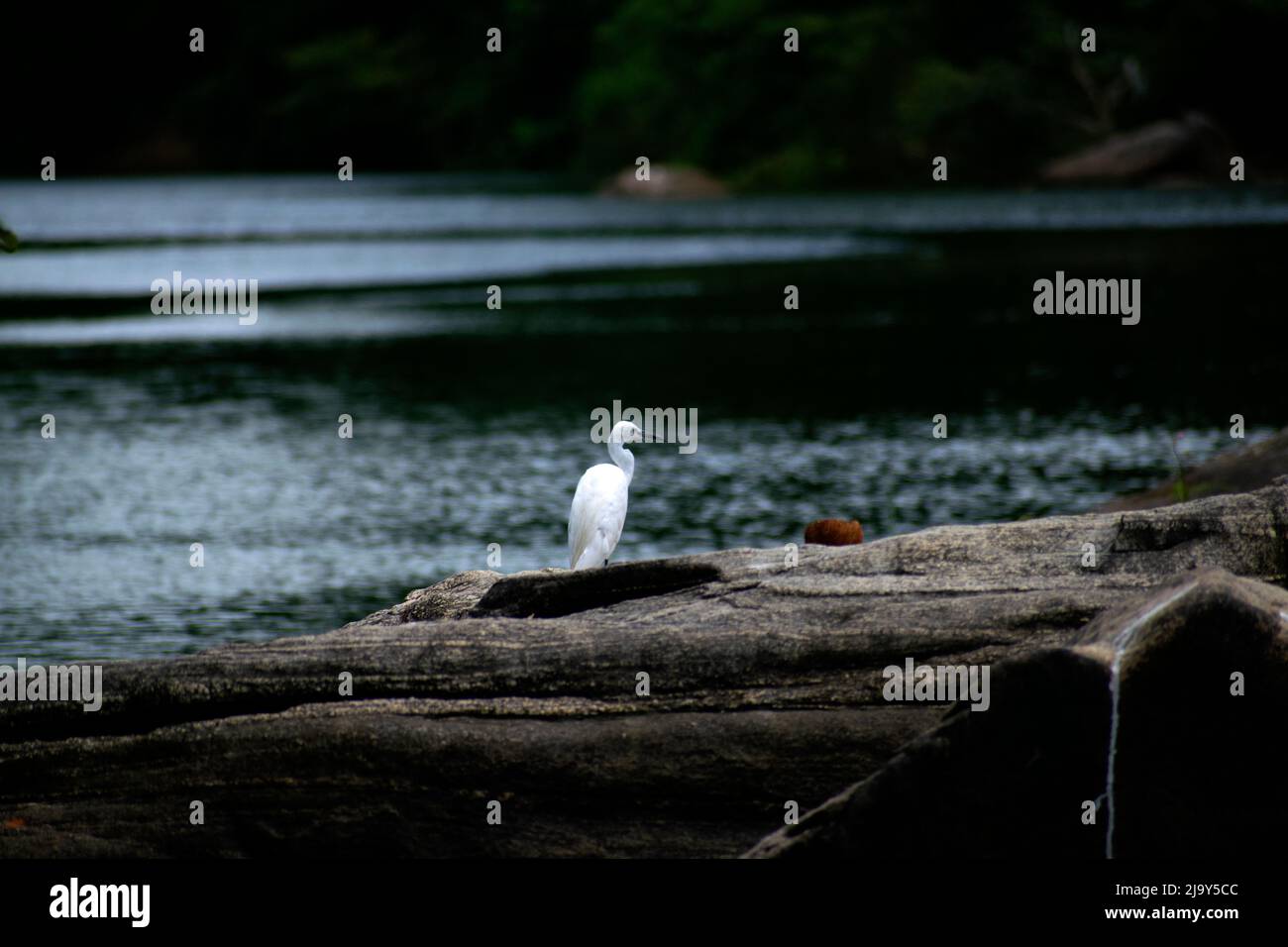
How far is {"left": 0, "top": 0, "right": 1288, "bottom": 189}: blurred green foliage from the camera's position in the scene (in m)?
76.7

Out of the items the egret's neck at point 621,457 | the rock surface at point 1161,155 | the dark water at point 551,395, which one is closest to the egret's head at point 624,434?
the egret's neck at point 621,457

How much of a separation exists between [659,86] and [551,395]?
68.6 m

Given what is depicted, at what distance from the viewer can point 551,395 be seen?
1230 inches

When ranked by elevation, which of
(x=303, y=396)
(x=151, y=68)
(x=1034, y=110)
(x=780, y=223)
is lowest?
(x=303, y=396)

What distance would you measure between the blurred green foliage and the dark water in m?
15.6

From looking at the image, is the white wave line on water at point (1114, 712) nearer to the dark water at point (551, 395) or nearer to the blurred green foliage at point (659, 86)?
the dark water at point (551, 395)

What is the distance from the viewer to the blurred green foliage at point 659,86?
76.7 meters

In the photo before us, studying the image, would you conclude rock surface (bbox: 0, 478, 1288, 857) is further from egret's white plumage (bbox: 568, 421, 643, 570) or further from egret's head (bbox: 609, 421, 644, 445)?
egret's head (bbox: 609, 421, 644, 445)

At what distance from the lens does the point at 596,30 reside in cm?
10775

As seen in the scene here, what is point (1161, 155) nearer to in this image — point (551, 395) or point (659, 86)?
point (659, 86)

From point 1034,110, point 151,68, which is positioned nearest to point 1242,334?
point 1034,110

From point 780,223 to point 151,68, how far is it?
88118 millimetres

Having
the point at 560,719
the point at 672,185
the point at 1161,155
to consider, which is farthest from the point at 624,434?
the point at 672,185

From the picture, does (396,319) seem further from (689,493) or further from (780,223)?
(780,223)
